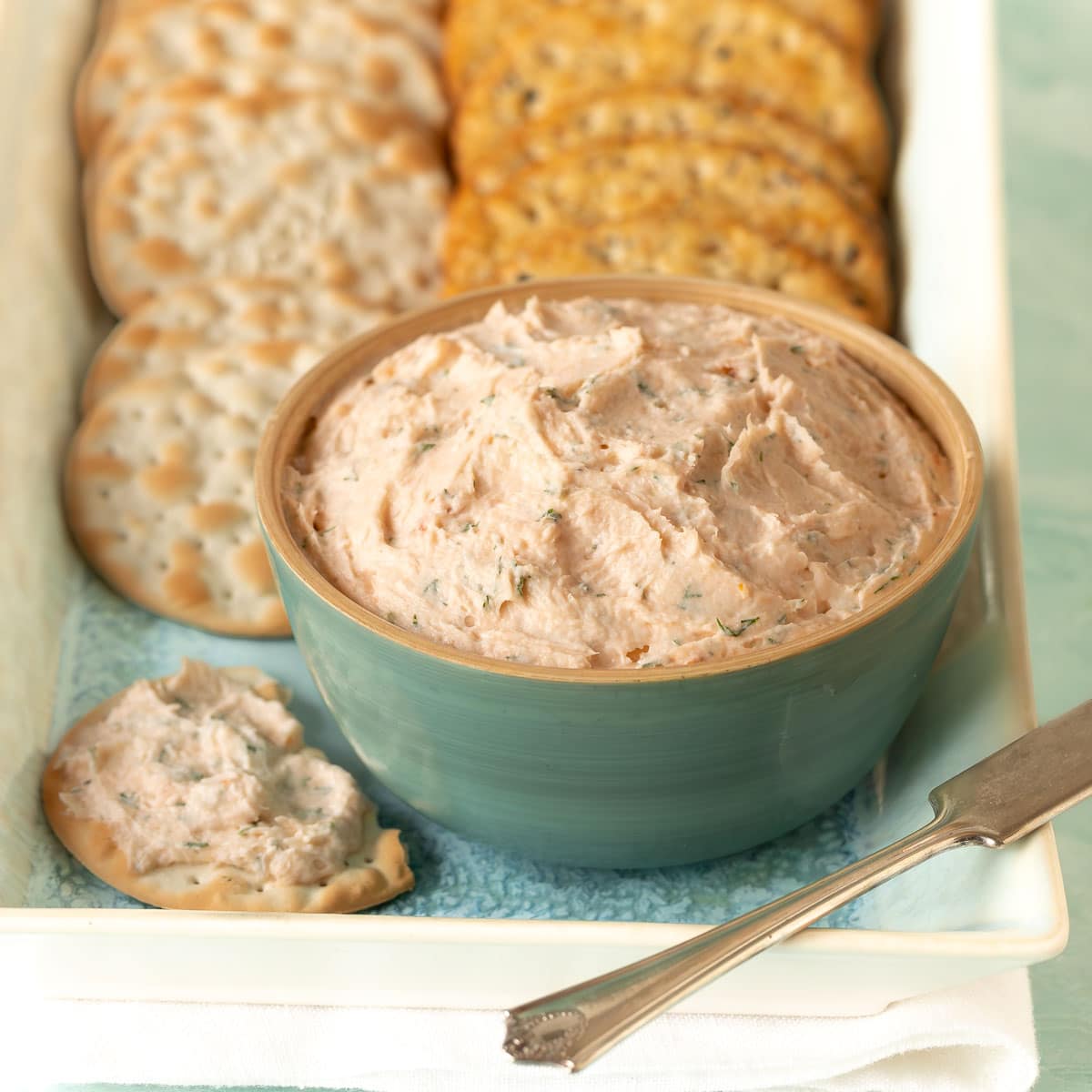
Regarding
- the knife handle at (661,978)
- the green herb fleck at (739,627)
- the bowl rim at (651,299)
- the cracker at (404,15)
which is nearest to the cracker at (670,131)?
the cracker at (404,15)

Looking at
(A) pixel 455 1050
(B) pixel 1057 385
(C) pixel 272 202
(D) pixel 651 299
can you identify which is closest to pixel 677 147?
(D) pixel 651 299

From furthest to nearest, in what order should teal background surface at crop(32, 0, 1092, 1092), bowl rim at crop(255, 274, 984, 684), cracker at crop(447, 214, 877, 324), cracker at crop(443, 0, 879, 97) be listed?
1. cracker at crop(443, 0, 879, 97)
2. cracker at crop(447, 214, 877, 324)
3. teal background surface at crop(32, 0, 1092, 1092)
4. bowl rim at crop(255, 274, 984, 684)

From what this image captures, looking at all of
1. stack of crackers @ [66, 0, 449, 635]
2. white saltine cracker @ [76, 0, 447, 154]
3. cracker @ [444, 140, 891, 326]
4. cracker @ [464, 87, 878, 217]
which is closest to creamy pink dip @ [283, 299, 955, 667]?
stack of crackers @ [66, 0, 449, 635]

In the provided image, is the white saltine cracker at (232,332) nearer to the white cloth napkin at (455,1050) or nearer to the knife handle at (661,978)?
the white cloth napkin at (455,1050)

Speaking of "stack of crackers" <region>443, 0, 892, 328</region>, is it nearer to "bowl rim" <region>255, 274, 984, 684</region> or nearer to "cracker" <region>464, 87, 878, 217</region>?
"cracker" <region>464, 87, 878, 217</region>

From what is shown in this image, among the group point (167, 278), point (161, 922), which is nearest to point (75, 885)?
point (161, 922)

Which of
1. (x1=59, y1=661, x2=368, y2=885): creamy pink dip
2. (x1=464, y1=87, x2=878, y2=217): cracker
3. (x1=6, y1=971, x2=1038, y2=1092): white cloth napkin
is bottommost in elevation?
(x1=6, y1=971, x2=1038, y2=1092): white cloth napkin

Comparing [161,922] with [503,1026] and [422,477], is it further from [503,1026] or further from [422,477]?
[422,477]
